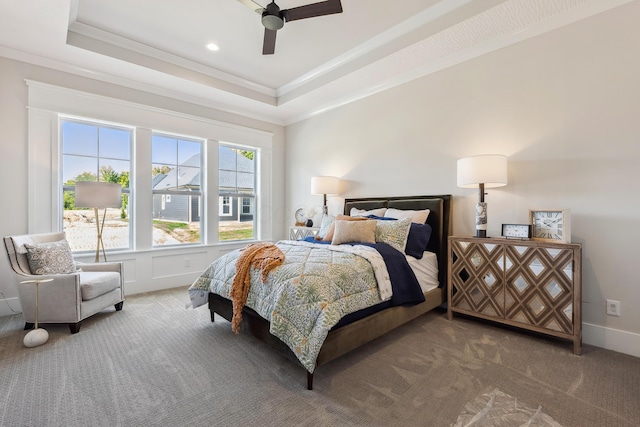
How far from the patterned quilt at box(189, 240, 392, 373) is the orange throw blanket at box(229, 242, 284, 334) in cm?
5

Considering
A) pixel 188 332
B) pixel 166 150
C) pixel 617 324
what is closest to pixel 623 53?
pixel 617 324

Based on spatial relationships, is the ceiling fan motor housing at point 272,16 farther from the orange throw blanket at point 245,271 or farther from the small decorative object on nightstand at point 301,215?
the small decorative object on nightstand at point 301,215

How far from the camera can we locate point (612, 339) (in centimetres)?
234

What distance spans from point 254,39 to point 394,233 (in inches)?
107

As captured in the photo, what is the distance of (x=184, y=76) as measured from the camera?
3.79 metres

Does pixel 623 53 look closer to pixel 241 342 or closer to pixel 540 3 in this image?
pixel 540 3

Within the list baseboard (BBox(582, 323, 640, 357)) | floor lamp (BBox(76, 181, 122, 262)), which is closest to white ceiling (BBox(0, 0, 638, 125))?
floor lamp (BBox(76, 181, 122, 262))

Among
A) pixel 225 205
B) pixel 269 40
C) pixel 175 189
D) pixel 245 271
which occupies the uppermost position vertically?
pixel 269 40

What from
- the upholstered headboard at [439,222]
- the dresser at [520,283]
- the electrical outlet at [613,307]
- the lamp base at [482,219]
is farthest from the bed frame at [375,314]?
the electrical outlet at [613,307]

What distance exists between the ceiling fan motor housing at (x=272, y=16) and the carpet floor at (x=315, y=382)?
2.79 metres

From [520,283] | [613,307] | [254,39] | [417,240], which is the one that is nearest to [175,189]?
[254,39]

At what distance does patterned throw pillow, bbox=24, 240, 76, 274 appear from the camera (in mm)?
2740

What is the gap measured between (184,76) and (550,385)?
4.78m

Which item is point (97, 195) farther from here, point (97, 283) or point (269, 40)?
point (269, 40)
